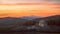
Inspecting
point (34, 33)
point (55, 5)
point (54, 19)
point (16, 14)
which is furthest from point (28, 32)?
point (55, 5)

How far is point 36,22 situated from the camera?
0.90 m

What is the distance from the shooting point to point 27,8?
5.42ft

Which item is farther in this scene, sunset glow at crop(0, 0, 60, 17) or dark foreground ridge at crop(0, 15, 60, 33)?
sunset glow at crop(0, 0, 60, 17)

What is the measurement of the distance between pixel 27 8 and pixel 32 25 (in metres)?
0.78

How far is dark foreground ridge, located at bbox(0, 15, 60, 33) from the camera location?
2.82 feet

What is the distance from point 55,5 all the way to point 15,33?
36.2 inches

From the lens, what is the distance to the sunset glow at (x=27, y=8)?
5.26ft

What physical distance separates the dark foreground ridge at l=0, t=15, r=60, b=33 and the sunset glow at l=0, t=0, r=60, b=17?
654 mm

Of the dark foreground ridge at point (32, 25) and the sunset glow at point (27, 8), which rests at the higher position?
the sunset glow at point (27, 8)

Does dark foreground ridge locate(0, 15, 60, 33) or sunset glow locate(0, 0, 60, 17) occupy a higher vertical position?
sunset glow locate(0, 0, 60, 17)

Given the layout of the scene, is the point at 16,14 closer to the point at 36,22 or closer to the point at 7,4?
the point at 7,4

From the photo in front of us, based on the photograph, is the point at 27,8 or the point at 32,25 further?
the point at 27,8

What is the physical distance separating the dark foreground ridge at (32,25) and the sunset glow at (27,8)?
0.65 metres

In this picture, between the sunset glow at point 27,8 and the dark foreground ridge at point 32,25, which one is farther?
the sunset glow at point 27,8
